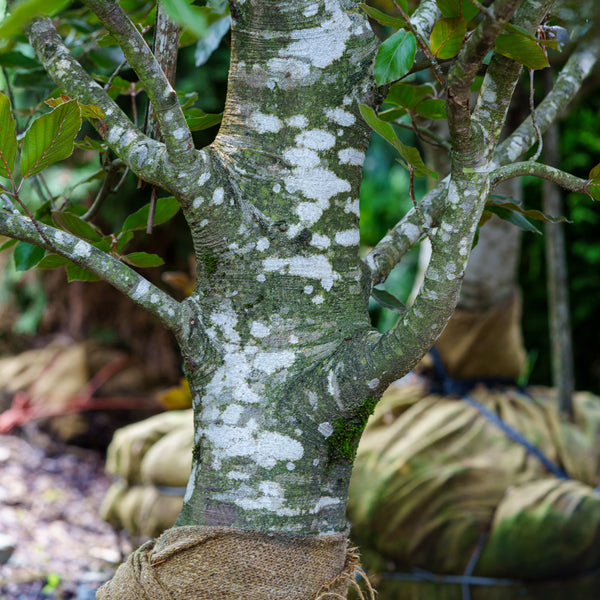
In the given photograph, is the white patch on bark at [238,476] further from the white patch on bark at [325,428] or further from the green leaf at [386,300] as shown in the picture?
the green leaf at [386,300]

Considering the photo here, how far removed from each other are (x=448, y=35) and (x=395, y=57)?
0.18 feet

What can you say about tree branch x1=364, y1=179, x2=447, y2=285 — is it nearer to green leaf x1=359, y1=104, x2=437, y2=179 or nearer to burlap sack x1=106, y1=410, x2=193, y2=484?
green leaf x1=359, y1=104, x2=437, y2=179

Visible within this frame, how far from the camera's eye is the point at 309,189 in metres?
0.65

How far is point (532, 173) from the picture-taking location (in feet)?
1.85

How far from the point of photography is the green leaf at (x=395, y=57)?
0.55m

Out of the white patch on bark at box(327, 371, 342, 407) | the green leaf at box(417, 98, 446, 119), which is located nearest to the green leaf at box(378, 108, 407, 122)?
the green leaf at box(417, 98, 446, 119)

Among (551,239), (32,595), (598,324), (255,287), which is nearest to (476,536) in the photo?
(551,239)

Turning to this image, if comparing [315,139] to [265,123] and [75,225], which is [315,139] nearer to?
[265,123]

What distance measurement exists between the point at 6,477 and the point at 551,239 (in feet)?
7.24

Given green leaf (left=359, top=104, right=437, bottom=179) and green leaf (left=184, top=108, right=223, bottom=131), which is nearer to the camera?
green leaf (left=359, top=104, right=437, bottom=179)

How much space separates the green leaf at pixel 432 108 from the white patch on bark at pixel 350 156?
0.40 feet

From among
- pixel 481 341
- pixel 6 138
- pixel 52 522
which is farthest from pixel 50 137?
pixel 52 522

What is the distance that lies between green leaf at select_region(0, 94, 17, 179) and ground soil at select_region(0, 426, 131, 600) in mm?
1181

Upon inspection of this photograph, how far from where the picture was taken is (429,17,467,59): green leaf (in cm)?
51
